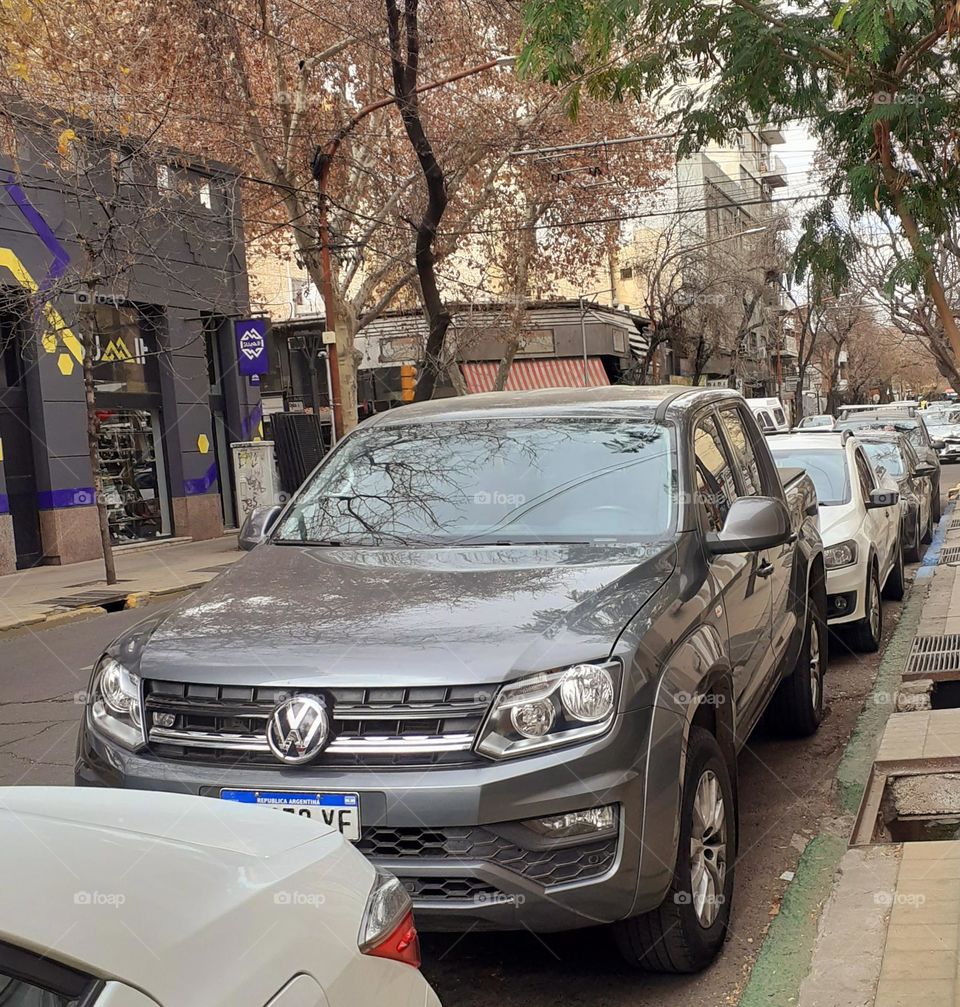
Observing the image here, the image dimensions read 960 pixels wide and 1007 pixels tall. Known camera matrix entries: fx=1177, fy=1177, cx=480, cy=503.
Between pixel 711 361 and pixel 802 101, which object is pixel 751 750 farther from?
pixel 711 361

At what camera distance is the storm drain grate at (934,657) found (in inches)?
280

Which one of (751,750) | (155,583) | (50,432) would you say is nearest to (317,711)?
(751,750)

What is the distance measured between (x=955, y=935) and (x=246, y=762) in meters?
2.21

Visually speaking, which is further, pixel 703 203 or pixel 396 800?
pixel 703 203

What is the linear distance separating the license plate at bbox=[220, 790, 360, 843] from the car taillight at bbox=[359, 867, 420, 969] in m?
0.86

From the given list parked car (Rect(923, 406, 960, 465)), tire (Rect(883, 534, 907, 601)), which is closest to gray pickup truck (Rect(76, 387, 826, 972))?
tire (Rect(883, 534, 907, 601))

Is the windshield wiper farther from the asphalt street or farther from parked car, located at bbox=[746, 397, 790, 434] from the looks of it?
parked car, located at bbox=[746, 397, 790, 434]

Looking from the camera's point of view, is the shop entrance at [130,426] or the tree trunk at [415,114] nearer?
the tree trunk at [415,114]

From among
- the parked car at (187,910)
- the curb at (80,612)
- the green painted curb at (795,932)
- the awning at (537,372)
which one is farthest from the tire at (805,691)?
the awning at (537,372)

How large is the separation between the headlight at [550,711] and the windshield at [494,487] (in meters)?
1.02

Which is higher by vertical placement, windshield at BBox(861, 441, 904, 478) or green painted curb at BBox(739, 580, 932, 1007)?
windshield at BBox(861, 441, 904, 478)

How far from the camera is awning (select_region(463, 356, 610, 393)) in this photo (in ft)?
114

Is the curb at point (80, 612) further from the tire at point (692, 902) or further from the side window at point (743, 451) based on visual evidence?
the tire at point (692, 902)

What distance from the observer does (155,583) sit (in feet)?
51.8
